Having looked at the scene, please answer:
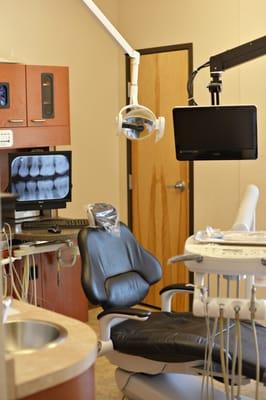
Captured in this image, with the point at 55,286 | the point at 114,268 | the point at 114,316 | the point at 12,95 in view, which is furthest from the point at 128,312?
the point at 12,95

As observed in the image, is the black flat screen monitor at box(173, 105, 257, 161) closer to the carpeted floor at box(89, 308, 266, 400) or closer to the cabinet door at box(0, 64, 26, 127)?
the carpeted floor at box(89, 308, 266, 400)

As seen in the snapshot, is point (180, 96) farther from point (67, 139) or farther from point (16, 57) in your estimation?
point (16, 57)

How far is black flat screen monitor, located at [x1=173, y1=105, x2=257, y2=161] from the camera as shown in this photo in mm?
3178

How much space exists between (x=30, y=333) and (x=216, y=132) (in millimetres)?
1616

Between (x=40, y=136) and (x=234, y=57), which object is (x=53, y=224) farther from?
(x=234, y=57)

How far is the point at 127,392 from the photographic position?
314cm

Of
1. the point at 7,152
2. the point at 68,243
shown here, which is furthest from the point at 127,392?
the point at 7,152

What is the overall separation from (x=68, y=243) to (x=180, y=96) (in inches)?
61.6

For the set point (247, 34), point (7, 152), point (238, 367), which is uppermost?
point (247, 34)

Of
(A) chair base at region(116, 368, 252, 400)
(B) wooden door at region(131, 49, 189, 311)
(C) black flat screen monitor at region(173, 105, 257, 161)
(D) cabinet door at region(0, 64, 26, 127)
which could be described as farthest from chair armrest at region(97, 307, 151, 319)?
(B) wooden door at region(131, 49, 189, 311)

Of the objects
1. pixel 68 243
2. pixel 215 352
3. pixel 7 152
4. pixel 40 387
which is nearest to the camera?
pixel 40 387

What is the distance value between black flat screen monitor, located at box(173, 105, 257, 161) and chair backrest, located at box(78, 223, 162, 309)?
58 cm

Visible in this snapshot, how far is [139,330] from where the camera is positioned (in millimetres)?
3131

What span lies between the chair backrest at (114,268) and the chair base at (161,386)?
0.38 metres
